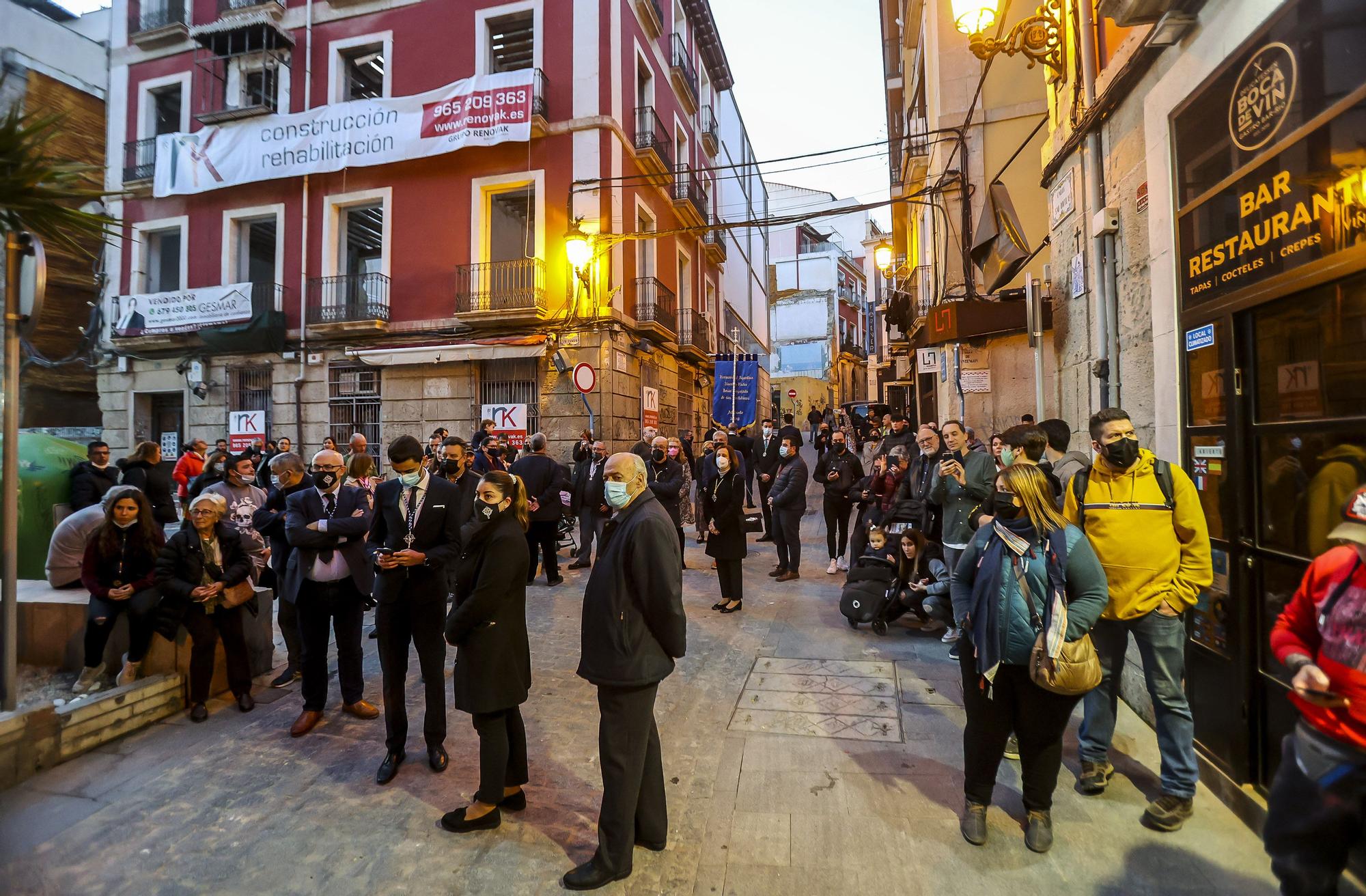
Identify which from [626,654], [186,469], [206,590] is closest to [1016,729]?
[626,654]

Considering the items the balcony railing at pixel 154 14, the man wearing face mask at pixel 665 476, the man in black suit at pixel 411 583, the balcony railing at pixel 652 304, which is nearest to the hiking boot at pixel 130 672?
the man in black suit at pixel 411 583

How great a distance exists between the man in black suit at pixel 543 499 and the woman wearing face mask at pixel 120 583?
148 inches

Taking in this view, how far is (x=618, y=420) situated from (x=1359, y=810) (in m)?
13.4

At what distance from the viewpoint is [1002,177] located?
12406mm

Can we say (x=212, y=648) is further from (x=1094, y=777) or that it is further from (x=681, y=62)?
(x=681, y=62)

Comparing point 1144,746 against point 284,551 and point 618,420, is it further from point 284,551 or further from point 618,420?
point 618,420

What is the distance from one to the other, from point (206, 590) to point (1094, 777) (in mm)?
5304

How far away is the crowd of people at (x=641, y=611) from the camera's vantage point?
6.73 ft

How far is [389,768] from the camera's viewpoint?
353 centimetres

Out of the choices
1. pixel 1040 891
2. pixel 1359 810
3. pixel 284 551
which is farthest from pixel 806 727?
pixel 284 551

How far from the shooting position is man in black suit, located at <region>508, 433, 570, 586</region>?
25.9 feet

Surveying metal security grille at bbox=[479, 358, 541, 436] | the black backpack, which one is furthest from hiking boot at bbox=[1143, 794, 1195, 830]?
metal security grille at bbox=[479, 358, 541, 436]

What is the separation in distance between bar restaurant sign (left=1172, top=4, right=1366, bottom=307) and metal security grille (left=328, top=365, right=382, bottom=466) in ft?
50.1

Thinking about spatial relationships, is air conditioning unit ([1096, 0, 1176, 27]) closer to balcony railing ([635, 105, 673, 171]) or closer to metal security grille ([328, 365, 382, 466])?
balcony railing ([635, 105, 673, 171])
